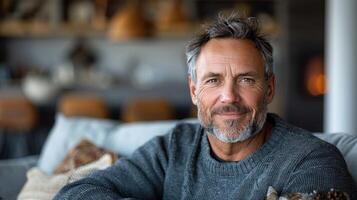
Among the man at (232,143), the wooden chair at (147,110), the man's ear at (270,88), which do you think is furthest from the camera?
A: the wooden chair at (147,110)

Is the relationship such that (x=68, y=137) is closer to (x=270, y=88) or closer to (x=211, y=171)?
(x=211, y=171)

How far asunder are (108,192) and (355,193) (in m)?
0.73

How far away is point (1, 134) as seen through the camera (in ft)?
17.2

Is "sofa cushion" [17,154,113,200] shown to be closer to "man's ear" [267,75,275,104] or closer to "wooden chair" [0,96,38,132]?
"man's ear" [267,75,275,104]

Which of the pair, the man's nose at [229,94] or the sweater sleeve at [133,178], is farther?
the sweater sleeve at [133,178]

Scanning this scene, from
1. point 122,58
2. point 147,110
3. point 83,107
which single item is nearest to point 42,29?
point 122,58

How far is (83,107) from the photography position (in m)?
5.39

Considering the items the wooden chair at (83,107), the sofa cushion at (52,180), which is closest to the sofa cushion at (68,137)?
the sofa cushion at (52,180)

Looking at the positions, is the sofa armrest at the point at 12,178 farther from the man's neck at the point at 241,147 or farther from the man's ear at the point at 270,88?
the man's ear at the point at 270,88

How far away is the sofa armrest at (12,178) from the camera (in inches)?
97.7

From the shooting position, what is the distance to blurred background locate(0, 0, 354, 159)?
5.41 metres

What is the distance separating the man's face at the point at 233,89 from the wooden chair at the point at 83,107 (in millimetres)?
3580

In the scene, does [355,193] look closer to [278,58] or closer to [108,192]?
[108,192]

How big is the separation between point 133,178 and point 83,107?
3526 mm
